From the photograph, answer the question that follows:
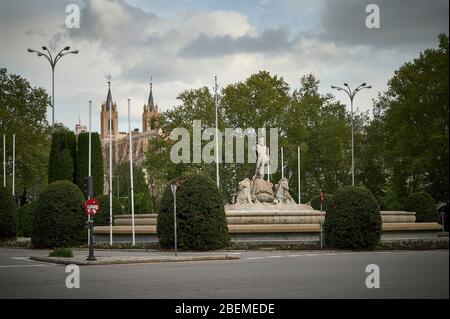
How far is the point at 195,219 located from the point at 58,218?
694cm

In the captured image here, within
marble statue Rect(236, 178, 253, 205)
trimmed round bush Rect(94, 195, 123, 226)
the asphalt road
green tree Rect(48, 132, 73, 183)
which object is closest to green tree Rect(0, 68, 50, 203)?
green tree Rect(48, 132, 73, 183)

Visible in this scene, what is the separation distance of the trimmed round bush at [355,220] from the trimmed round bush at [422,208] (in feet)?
68.0

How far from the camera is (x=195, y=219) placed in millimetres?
32000

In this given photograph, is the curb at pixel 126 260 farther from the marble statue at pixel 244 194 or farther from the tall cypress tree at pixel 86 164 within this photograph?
the tall cypress tree at pixel 86 164

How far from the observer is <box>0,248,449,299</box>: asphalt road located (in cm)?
1485

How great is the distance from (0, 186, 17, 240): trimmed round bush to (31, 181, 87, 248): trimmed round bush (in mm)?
6829

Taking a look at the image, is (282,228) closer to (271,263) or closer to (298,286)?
(271,263)

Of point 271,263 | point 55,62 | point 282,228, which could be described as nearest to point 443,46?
point 282,228

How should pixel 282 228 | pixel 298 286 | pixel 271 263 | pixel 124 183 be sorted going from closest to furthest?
pixel 298 286
pixel 271 263
pixel 282 228
pixel 124 183

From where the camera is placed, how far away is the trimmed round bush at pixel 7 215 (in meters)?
42.0

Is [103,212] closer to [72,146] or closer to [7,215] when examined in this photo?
[7,215]

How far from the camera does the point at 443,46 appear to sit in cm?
5303
